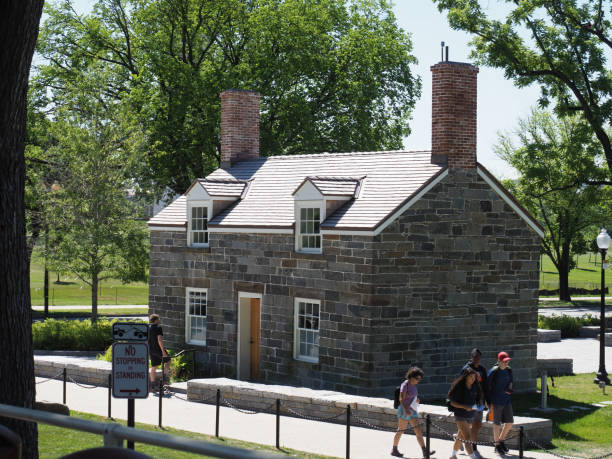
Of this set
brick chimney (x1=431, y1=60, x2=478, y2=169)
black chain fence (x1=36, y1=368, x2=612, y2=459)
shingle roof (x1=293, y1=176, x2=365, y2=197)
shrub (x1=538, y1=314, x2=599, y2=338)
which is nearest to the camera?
black chain fence (x1=36, y1=368, x2=612, y2=459)

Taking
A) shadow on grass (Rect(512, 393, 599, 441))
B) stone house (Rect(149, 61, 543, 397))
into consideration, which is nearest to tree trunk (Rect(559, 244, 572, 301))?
stone house (Rect(149, 61, 543, 397))

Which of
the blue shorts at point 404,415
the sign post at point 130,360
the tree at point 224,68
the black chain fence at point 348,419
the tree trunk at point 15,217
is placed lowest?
the black chain fence at point 348,419

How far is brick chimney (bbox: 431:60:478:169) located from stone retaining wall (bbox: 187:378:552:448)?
6.86 metres

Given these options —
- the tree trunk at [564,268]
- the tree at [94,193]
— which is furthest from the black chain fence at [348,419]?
the tree trunk at [564,268]

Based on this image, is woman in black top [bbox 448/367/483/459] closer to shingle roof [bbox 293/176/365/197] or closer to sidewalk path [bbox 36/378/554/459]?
sidewalk path [bbox 36/378/554/459]

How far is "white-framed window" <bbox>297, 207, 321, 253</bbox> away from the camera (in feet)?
74.9

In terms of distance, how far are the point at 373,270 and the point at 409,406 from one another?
562 centimetres

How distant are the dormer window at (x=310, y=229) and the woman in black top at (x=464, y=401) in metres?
8.03

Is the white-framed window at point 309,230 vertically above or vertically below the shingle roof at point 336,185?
below

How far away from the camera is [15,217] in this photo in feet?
27.4

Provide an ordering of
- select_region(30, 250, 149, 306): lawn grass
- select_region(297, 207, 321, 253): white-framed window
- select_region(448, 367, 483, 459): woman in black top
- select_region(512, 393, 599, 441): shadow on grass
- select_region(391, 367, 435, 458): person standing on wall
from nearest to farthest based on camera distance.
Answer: select_region(448, 367, 483, 459): woman in black top
select_region(391, 367, 435, 458): person standing on wall
select_region(512, 393, 599, 441): shadow on grass
select_region(297, 207, 321, 253): white-framed window
select_region(30, 250, 149, 306): lawn grass

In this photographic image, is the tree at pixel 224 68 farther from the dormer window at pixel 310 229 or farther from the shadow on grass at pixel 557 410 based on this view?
the shadow on grass at pixel 557 410

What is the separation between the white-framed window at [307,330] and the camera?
22.5m

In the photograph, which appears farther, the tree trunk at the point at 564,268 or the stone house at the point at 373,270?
the tree trunk at the point at 564,268
